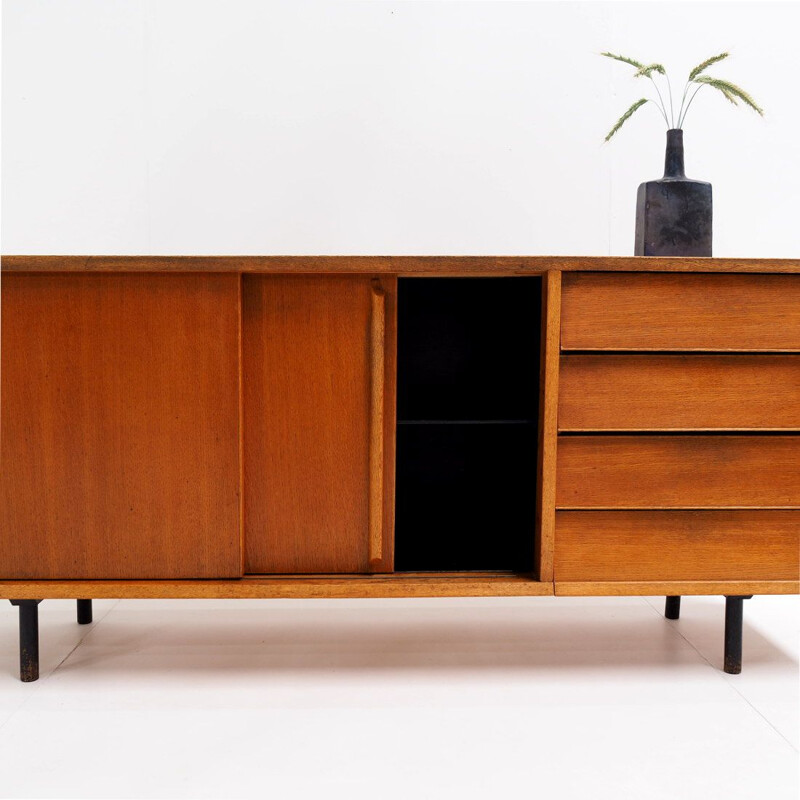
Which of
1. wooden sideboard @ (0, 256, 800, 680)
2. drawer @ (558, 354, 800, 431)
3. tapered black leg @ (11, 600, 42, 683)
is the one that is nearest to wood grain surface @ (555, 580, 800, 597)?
wooden sideboard @ (0, 256, 800, 680)

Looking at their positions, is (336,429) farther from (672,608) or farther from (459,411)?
(672,608)

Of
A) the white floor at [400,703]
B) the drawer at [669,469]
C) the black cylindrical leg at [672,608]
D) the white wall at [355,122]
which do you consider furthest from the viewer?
the white wall at [355,122]

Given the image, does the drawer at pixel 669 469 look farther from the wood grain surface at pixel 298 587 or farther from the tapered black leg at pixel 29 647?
the tapered black leg at pixel 29 647

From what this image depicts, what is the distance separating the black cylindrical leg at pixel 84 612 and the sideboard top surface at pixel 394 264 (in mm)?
898

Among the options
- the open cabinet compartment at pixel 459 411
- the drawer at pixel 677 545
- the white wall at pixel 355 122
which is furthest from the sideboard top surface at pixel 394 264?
the white wall at pixel 355 122

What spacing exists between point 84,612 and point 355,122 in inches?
60.0

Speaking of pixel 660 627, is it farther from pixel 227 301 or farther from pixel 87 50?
pixel 87 50

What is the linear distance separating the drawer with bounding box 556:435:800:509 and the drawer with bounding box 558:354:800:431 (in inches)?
1.4

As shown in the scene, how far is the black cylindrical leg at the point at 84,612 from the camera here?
6.64 feet

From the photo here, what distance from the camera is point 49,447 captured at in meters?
1.60

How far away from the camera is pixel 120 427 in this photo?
63.1 inches

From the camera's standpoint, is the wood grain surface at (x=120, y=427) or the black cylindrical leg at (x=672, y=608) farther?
the black cylindrical leg at (x=672, y=608)

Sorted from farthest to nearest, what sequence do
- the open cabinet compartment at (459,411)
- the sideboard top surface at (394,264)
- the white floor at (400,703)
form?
the open cabinet compartment at (459,411) → the sideboard top surface at (394,264) → the white floor at (400,703)

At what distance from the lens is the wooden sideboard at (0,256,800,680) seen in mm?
1589
